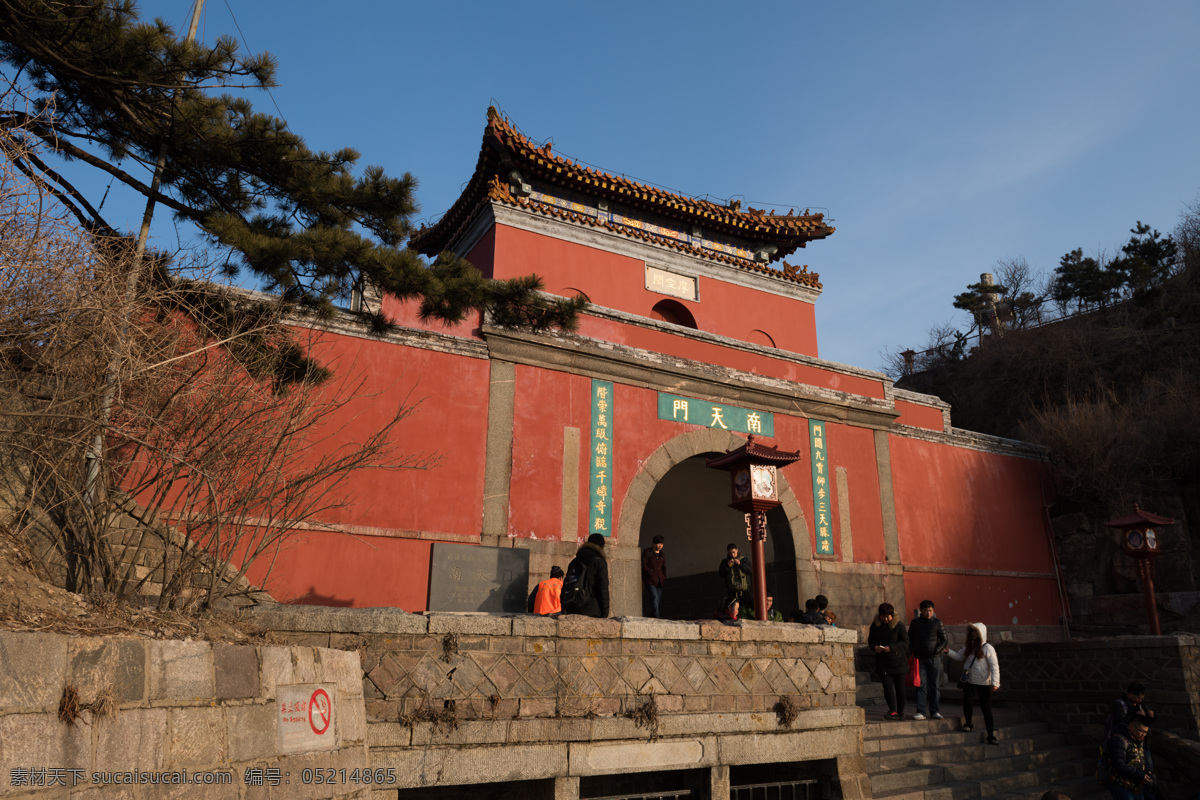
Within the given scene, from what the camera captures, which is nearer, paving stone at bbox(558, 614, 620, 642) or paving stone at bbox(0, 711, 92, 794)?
paving stone at bbox(0, 711, 92, 794)

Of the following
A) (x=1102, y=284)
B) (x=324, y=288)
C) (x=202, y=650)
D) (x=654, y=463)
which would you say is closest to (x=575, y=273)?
(x=654, y=463)

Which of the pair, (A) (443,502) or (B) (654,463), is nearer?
(A) (443,502)

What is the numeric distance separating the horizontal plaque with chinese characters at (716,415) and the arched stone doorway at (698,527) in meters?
0.17

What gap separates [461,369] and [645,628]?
15.3ft

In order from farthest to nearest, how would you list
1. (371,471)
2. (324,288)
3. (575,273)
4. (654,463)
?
(575,273), (654,463), (371,471), (324,288)

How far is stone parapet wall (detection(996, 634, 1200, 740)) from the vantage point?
7.91 m

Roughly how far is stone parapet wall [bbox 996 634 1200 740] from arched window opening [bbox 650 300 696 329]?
24.6 ft

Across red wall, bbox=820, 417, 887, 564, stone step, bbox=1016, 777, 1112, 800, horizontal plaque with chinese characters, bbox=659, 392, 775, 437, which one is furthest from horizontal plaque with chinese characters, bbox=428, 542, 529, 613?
stone step, bbox=1016, 777, 1112, 800

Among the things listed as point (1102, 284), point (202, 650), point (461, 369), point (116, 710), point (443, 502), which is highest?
point (1102, 284)

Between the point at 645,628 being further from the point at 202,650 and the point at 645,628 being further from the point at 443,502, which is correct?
the point at 443,502

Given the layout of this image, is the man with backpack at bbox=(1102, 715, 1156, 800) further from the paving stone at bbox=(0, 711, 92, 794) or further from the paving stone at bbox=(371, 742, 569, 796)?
the paving stone at bbox=(0, 711, 92, 794)

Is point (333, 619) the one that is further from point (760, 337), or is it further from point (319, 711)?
point (760, 337)

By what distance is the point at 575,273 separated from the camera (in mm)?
13133

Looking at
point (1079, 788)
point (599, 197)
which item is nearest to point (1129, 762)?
point (1079, 788)
